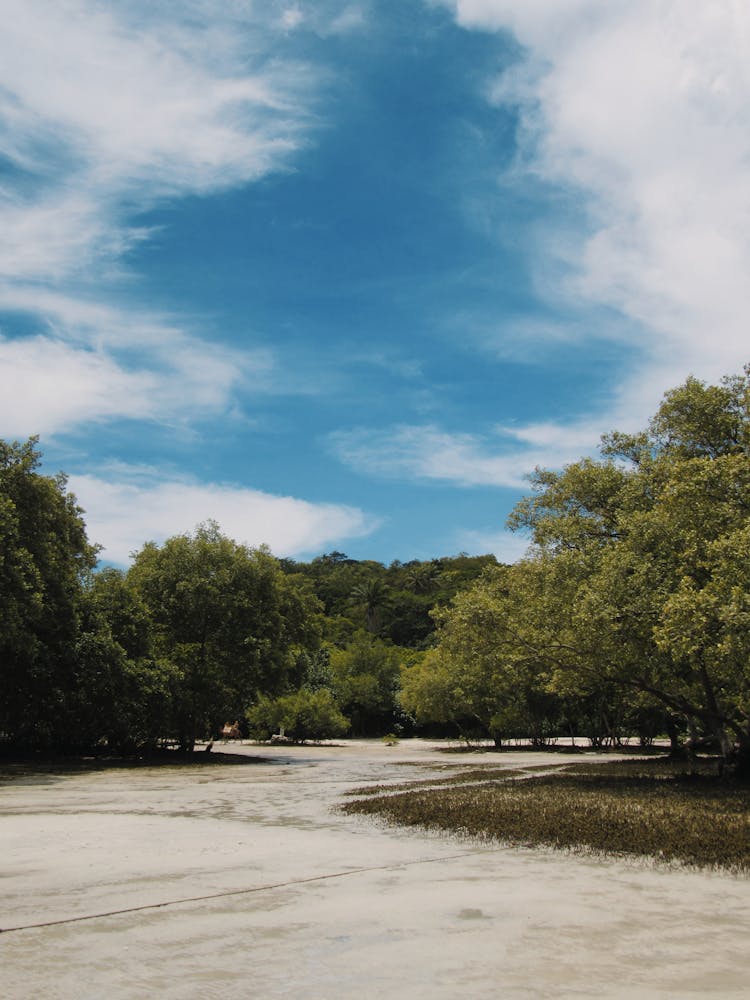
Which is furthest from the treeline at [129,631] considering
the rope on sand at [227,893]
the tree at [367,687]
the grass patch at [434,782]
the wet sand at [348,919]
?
the tree at [367,687]

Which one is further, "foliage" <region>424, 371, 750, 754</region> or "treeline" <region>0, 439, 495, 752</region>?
"treeline" <region>0, 439, 495, 752</region>

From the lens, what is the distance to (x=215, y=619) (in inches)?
1661

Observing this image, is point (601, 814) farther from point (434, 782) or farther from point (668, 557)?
point (434, 782)

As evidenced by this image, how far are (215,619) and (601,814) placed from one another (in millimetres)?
30325

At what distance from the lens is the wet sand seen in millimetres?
5699

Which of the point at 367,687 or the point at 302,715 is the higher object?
the point at 367,687

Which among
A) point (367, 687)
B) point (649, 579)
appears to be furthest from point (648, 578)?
point (367, 687)

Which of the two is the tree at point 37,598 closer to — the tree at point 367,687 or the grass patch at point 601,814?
the grass patch at point 601,814

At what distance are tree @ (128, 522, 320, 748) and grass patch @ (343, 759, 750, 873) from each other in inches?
816

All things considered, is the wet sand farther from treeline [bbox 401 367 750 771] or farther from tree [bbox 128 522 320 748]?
tree [bbox 128 522 320 748]

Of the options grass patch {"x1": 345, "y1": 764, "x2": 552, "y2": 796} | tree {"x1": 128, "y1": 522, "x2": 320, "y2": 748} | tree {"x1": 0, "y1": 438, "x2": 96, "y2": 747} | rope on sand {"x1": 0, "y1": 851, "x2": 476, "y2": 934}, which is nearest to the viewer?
rope on sand {"x1": 0, "y1": 851, "x2": 476, "y2": 934}

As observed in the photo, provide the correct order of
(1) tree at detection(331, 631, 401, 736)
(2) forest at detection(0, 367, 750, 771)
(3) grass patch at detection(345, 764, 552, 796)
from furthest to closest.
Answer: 1. (1) tree at detection(331, 631, 401, 736)
2. (3) grass patch at detection(345, 764, 552, 796)
3. (2) forest at detection(0, 367, 750, 771)

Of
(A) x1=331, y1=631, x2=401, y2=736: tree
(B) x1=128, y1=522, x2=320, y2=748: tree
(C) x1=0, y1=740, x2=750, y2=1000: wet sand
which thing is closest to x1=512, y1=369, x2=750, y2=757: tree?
(C) x1=0, y1=740, x2=750, y2=1000: wet sand

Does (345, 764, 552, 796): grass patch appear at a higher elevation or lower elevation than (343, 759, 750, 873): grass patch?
lower
